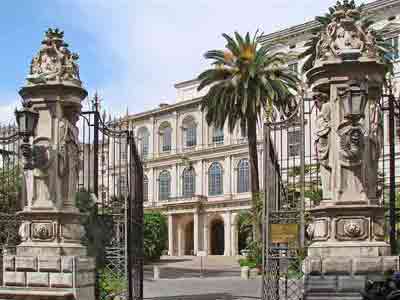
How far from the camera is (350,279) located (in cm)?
1162

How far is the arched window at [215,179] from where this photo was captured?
2653 inches

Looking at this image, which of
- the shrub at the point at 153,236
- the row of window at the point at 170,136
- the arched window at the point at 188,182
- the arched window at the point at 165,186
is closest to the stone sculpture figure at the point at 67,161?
the shrub at the point at 153,236

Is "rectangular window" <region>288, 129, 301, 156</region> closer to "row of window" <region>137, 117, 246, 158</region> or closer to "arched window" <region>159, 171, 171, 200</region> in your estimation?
"row of window" <region>137, 117, 246, 158</region>

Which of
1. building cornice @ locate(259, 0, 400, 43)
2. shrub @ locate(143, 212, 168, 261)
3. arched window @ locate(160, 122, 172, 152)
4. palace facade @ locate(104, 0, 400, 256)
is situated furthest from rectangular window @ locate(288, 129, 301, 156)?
arched window @ locate(160, 122, 172, 152)

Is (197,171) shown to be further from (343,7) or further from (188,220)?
(343,7)

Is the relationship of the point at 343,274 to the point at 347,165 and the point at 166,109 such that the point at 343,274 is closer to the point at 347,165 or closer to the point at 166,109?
the point at 347,165

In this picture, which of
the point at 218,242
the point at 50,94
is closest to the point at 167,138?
the point at 218,242

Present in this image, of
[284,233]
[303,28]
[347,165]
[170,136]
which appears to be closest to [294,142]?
[284,233]

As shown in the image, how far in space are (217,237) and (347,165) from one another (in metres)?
58.4

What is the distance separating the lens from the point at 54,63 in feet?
45.8

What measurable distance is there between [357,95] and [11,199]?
1140cm

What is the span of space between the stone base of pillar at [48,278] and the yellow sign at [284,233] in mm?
3826

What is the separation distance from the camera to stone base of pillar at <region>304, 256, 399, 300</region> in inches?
456

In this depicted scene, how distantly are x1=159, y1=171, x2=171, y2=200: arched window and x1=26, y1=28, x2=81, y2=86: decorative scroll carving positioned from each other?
5849 cm
